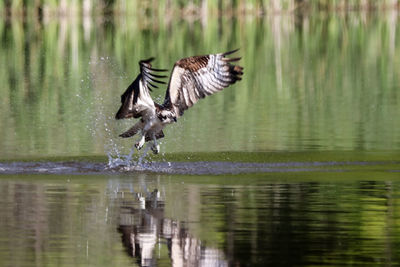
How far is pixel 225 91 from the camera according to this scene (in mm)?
25594

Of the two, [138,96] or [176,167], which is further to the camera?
[176,167]

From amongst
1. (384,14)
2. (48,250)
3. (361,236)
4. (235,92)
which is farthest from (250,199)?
(384,14)

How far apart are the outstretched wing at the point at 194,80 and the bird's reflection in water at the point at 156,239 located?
313 centimetres

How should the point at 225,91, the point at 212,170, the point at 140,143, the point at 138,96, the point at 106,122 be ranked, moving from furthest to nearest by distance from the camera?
the point at 225,91 < the point at 106,122 < the point at 140,143 < the point at 212,170 < the point at 138,96

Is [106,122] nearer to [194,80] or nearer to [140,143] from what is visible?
[194,80]

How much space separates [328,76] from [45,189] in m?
16.1

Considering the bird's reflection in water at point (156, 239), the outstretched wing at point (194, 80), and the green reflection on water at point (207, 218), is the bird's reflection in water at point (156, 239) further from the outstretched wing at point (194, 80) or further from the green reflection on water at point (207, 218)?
the outstretched wing at point (194, 80)

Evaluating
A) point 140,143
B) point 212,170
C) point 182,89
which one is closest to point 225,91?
point 182,89

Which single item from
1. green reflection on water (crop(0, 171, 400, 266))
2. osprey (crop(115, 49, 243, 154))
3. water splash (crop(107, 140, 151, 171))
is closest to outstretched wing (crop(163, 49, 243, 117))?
osprey (crop(115, 49, 243, 154))

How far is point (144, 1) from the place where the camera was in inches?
2066

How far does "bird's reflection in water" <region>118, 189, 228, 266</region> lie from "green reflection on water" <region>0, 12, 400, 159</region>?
4864 millimetres

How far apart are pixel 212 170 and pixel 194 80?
1.22 metres

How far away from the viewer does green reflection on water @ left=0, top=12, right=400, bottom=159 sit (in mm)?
18625

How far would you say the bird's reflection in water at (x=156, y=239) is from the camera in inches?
390
